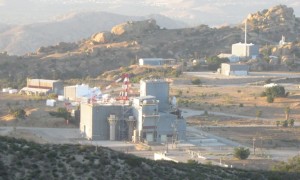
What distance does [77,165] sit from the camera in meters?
26.8

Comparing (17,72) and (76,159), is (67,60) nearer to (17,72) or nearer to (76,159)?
(17,72)

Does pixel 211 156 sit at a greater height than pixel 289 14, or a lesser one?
lesser

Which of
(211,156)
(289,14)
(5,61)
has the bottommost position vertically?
(211,156)

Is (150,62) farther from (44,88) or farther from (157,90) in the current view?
(157,90)

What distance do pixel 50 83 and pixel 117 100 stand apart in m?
27.1

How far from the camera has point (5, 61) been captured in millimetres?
103938

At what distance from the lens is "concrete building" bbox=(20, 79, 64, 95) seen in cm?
8031

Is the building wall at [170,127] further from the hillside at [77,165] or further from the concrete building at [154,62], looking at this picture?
the concrete building at [154,62]

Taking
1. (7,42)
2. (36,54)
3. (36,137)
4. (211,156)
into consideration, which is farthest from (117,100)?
(7,42)

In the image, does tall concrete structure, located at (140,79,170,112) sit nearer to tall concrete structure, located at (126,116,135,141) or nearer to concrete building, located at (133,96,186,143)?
concrete building, located at (133,96,186,143)

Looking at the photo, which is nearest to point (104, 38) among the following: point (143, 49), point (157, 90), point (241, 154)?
point (143, 49)

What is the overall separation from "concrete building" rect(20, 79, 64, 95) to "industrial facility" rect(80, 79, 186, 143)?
27.2 meters

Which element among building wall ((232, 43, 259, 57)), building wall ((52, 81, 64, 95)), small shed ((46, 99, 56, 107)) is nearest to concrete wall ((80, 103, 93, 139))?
small shed ((46, 99, 56, 107))

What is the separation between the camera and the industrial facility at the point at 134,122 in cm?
5131
